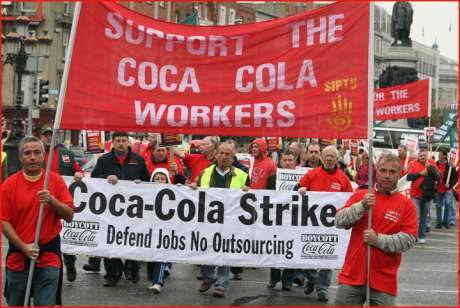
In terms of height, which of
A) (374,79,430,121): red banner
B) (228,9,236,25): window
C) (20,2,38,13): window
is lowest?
(374,79,430,121): red banner

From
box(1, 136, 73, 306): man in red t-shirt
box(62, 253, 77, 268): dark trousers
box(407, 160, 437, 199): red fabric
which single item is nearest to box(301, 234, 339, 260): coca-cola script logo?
box(62, 253, 77, 268): dark trousers

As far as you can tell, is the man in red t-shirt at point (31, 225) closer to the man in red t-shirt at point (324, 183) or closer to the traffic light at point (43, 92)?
the man in red t-shirt at point (324, 183)

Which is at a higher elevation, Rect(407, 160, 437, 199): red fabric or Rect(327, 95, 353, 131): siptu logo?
Rect(327, 95, 353, 131): siptu logo

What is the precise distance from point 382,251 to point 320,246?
13.5 ft

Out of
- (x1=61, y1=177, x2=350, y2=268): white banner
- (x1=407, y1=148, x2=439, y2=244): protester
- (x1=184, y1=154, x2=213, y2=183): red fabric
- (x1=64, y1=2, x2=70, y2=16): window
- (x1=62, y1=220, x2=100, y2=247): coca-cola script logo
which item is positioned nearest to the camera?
(x1=61, y1=177, x2=350, y2=268): white banner

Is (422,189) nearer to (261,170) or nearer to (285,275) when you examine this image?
(261,170)

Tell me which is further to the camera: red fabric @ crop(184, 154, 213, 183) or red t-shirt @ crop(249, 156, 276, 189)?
red fabric @ crop(184, 154, 213, 183)

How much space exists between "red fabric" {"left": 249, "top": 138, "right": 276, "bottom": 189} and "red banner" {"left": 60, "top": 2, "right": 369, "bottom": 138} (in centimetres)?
520

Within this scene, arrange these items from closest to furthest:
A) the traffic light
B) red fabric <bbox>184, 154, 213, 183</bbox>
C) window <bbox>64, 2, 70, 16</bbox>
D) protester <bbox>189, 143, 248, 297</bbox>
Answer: protester <bbox>189, 143, 248, 297</bbox>, red fabric <bbox>184, 154, 213, 183</bbox>, the traffic light, window <bbox>64, 2, 70, 16</bbox>

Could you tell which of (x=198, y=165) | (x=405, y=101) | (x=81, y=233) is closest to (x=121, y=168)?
(x=81, y=233)

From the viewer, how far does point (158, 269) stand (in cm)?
1064

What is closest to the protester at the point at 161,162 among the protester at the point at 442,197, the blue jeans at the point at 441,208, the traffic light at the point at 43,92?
the protester at the point at 442,197

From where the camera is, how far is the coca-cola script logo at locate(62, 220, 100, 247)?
10750mm

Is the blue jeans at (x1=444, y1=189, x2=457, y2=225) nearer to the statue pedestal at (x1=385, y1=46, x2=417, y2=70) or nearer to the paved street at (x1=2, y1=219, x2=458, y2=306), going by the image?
the paved street at (x1=2, y1=219, x2=458, y2=306)
